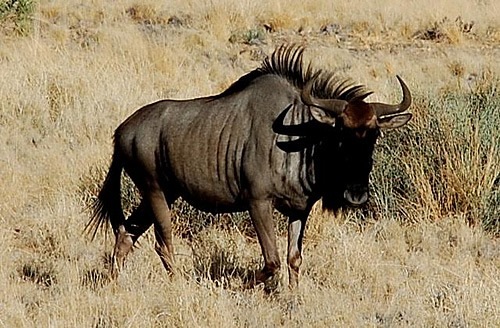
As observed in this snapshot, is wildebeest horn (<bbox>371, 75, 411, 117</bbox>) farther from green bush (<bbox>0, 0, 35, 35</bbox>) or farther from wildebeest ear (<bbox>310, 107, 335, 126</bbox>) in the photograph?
green bush (<bbox>0, 0, 35, 35</bbox>)

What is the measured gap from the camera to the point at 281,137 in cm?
581

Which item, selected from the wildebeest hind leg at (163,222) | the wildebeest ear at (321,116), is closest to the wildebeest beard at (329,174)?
the wildebeest ear at (321,116)

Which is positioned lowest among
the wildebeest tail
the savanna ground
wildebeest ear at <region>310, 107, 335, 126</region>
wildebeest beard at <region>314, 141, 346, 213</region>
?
the savanna ground

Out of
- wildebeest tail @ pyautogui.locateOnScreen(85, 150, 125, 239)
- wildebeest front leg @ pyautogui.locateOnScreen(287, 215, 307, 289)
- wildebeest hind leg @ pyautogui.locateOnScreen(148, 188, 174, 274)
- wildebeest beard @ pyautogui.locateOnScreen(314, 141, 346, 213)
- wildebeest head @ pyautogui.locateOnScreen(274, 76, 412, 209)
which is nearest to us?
wildebeest head @ pyautogui.locateOnScreen(274, 76, 412, 209)

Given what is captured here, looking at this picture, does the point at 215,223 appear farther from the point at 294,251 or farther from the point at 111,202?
the point at 294,251

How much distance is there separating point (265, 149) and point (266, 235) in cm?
54

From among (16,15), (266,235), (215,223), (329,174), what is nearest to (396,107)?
Answer: (329,174)

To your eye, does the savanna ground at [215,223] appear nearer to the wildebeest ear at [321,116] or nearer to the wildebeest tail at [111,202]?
the wildebeest tail at [111,202]

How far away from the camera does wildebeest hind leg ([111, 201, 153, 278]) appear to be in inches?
256

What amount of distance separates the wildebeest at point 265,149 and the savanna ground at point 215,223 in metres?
0.45

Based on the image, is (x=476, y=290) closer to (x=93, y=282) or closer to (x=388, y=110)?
(x=388, y=110)

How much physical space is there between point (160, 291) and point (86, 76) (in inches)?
257

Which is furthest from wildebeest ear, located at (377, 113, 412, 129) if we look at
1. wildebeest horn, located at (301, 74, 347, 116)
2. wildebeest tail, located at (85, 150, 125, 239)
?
wildebeest tail, located at (85, 150, 125, 239)

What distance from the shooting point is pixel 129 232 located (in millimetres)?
6602
